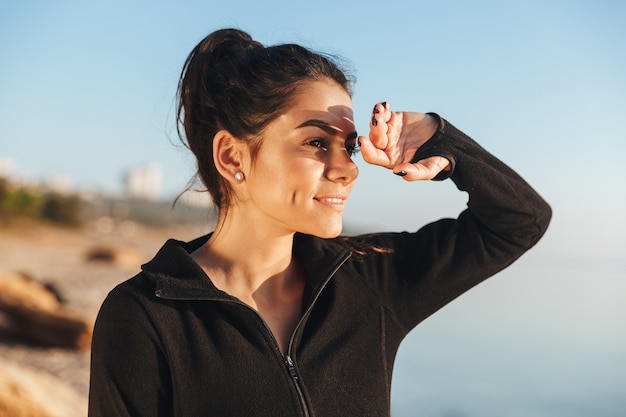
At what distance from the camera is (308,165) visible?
84.0 inches

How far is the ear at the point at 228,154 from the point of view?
2326 mm

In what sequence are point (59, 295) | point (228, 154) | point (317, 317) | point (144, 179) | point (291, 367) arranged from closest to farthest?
point (291, 367)
point (317, 317)
point (228, 154)
point (59, 295)
point (144, 179)

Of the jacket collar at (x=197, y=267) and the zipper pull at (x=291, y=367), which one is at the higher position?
the jacket collar at (x=197, y=267)

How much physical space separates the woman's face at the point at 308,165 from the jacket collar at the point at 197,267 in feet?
0.49

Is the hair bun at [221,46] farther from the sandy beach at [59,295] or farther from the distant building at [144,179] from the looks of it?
the distant building at [144,179]

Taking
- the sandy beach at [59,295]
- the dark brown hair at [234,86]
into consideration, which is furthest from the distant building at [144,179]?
the dark brown hair at [234,86]

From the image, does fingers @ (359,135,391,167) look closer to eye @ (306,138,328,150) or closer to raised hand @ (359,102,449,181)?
raised hand @ (359,102,449,181)

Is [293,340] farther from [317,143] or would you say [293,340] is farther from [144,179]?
[144,179]

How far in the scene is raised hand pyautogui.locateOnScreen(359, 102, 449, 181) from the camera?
210 centimetres

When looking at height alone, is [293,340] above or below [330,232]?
below

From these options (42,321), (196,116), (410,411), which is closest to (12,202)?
(42,321)

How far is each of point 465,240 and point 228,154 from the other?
830mm

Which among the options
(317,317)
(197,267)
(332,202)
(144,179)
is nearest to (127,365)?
(197,267)

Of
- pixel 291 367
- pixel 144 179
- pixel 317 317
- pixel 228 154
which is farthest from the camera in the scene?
pixel 144 179
